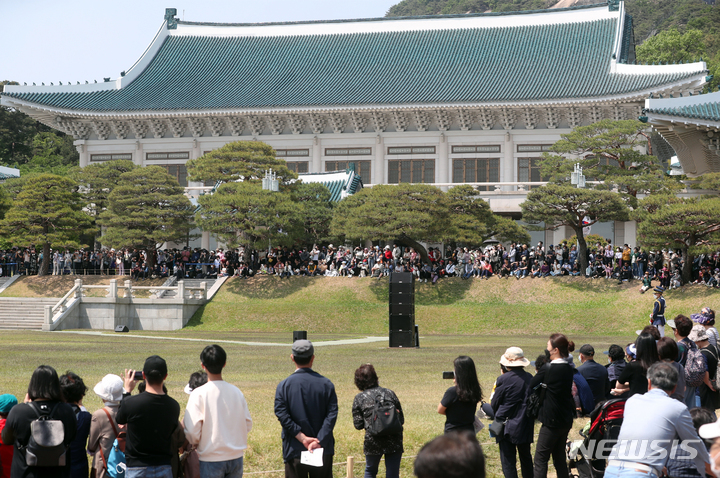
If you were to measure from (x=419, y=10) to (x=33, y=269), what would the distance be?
2825 inches

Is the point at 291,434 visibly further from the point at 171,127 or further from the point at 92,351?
the point at 171,127

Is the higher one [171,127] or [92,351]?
[171,127]

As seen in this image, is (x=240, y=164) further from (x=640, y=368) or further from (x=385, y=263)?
(x=640, y=368)

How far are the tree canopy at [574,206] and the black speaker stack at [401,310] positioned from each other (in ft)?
41.0

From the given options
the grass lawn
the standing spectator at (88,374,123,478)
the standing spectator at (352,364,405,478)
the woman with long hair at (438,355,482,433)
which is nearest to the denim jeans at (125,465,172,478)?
the standing spectator at (88,374,123,478)

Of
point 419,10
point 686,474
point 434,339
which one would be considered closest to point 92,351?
point 434,339

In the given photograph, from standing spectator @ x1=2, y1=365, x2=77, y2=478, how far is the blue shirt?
442 centimetres

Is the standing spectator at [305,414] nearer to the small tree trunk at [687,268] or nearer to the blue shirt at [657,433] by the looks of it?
the blue shirt at [657,433]

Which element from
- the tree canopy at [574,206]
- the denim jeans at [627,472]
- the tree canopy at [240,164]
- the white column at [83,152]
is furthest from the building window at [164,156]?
the denim jeans at [627,472]

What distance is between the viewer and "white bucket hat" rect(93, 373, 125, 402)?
22.0 ft

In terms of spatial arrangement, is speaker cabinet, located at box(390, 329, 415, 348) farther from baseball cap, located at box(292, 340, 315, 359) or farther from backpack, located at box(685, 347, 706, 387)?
baseball cap, located at box(292, 340, 315, 359)

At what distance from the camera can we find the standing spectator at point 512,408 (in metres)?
7.93

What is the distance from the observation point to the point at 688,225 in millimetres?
27188

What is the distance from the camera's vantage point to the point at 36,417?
634cm
